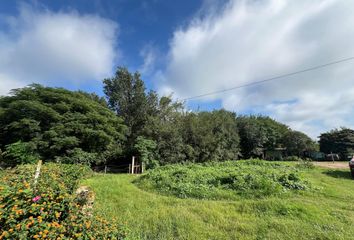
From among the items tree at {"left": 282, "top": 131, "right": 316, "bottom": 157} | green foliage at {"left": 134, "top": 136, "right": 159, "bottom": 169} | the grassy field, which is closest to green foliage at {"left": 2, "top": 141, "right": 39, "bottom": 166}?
green foliage at {"left": 134, "top": 136, "right": 159, "bottom": 169}

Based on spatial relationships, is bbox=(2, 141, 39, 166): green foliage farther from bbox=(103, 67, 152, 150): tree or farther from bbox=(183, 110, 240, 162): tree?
bbox=(183, 110, 240, 162): tree

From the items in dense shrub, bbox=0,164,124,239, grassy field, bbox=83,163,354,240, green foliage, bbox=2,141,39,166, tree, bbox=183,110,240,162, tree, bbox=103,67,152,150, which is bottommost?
grassy field, bbox=83,163,354,240

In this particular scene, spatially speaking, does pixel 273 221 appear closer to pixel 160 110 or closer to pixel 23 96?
pixel 23 96

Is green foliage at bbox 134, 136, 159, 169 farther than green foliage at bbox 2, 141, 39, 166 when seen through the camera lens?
Yes

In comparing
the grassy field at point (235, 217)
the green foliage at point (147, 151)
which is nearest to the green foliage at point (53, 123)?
the green foliage at point (147, 151)

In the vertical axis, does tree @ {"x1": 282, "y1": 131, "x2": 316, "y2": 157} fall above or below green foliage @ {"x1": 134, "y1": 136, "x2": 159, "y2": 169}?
above

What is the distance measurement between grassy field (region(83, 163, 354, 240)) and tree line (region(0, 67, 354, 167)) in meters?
8.09

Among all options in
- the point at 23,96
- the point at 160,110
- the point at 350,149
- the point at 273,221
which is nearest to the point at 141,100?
the point at 160,110

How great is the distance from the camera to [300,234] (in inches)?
143

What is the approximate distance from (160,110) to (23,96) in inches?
428

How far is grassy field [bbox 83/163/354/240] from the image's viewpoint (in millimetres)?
3713

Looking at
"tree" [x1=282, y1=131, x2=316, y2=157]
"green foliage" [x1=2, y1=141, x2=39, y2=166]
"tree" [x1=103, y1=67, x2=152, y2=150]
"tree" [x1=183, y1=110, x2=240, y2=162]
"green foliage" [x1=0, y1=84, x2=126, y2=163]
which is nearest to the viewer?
"green foliage" [x1=2, y1=141, x2=39, y2=166]

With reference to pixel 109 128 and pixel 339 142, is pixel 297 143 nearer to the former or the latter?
pixel 339 142

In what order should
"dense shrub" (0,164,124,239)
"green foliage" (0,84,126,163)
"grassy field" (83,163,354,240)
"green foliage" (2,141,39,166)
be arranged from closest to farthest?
"dense shrub" (0,164,124,239)
"grassy field" (83,163,354,240)
"green foliage" (2,141,39,166)
"green foliage" (0,84,126,163)
